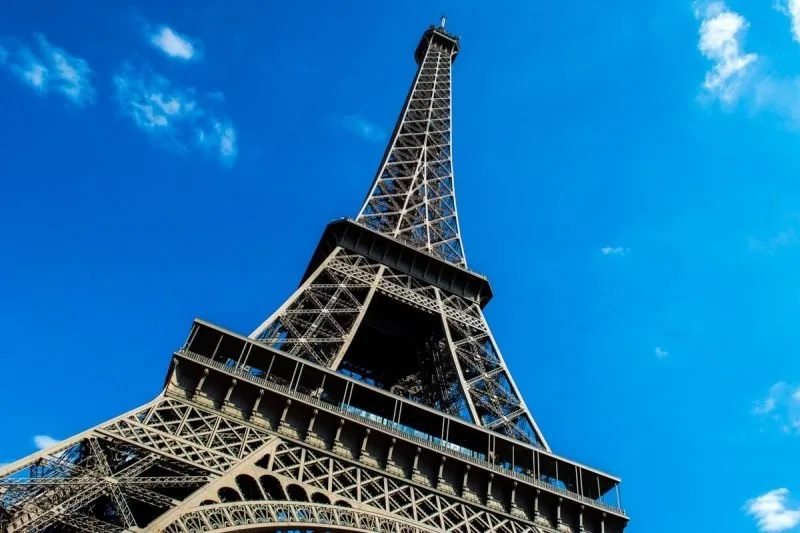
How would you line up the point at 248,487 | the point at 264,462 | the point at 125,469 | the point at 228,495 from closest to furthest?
the point at 125,469 → the point at 228,495 → the point at 248,487 → the point at 264,462

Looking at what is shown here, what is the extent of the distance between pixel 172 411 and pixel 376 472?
21.1ft

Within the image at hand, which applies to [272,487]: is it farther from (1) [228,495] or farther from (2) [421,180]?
(2) [421,180]

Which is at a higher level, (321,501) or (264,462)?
(264,462)

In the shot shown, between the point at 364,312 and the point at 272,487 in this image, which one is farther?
the point at 364,312

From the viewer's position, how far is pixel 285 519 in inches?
701

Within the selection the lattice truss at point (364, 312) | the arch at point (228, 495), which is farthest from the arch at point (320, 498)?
the lattice truss at point (364, 312)

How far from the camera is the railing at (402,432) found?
21453 mm

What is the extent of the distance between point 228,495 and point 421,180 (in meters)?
26.1

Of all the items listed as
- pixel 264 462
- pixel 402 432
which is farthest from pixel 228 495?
pixel 402 432

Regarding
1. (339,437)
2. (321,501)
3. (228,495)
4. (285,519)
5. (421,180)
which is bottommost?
(285,519)

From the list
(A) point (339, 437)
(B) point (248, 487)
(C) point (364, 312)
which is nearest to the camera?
(B) point (248, 487)

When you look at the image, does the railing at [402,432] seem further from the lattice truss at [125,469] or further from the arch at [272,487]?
the arch at [272,487]

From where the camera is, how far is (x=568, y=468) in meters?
24.3

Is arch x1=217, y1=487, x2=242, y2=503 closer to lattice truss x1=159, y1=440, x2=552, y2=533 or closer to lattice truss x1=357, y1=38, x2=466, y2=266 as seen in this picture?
lattice truss x1=159, y1=440, x2=552, y2=533
